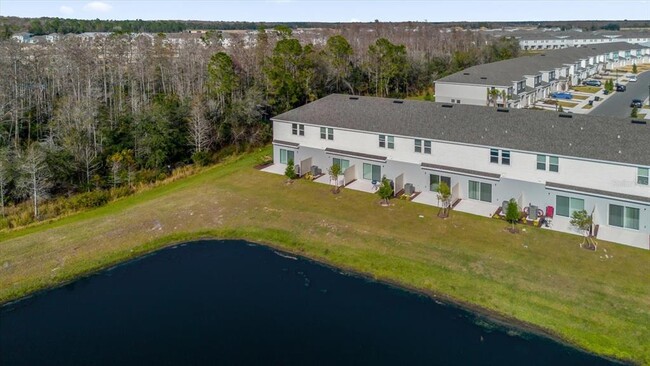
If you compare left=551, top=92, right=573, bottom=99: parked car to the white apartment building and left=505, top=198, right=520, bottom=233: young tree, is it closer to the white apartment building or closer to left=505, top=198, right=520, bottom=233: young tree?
the white apartment building

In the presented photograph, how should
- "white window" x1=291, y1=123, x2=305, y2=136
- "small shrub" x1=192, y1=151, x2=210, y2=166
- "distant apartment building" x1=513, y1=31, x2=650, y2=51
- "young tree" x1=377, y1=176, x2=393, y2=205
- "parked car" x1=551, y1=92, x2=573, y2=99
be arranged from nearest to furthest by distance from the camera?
"young tree" x1=377, y1=176, x2=393, y2=205, "white window" x1=291, y1=123, x2=305, y2=136, "small shrub" x1=192, y1=151, x2=210, y2=166, "parked car" x1=551, y1=92, x2=573, y2=99, "distant apartment building" x1=513, y1=31, x2=650, y2=51

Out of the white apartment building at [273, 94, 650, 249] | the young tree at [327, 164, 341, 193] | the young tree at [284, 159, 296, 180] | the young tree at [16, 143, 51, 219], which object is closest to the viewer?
the white apartment building at [273, 94, 650, 249]

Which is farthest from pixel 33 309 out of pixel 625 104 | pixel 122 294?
pixel 625 104

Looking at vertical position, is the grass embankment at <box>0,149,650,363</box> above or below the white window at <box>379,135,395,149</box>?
below

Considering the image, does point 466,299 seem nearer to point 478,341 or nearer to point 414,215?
point 478,341

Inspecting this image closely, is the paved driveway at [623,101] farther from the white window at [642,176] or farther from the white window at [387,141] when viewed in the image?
the white window at [387,141]

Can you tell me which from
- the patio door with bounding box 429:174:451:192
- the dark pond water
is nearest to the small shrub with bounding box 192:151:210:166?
the dark pond water

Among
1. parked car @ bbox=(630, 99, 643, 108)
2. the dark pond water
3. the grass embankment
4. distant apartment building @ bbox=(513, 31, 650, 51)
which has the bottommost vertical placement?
→ the dark pond water

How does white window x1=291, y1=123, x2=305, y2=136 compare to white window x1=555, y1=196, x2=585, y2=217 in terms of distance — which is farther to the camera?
white window x1=291, y1=123, x2=305, y2=136
